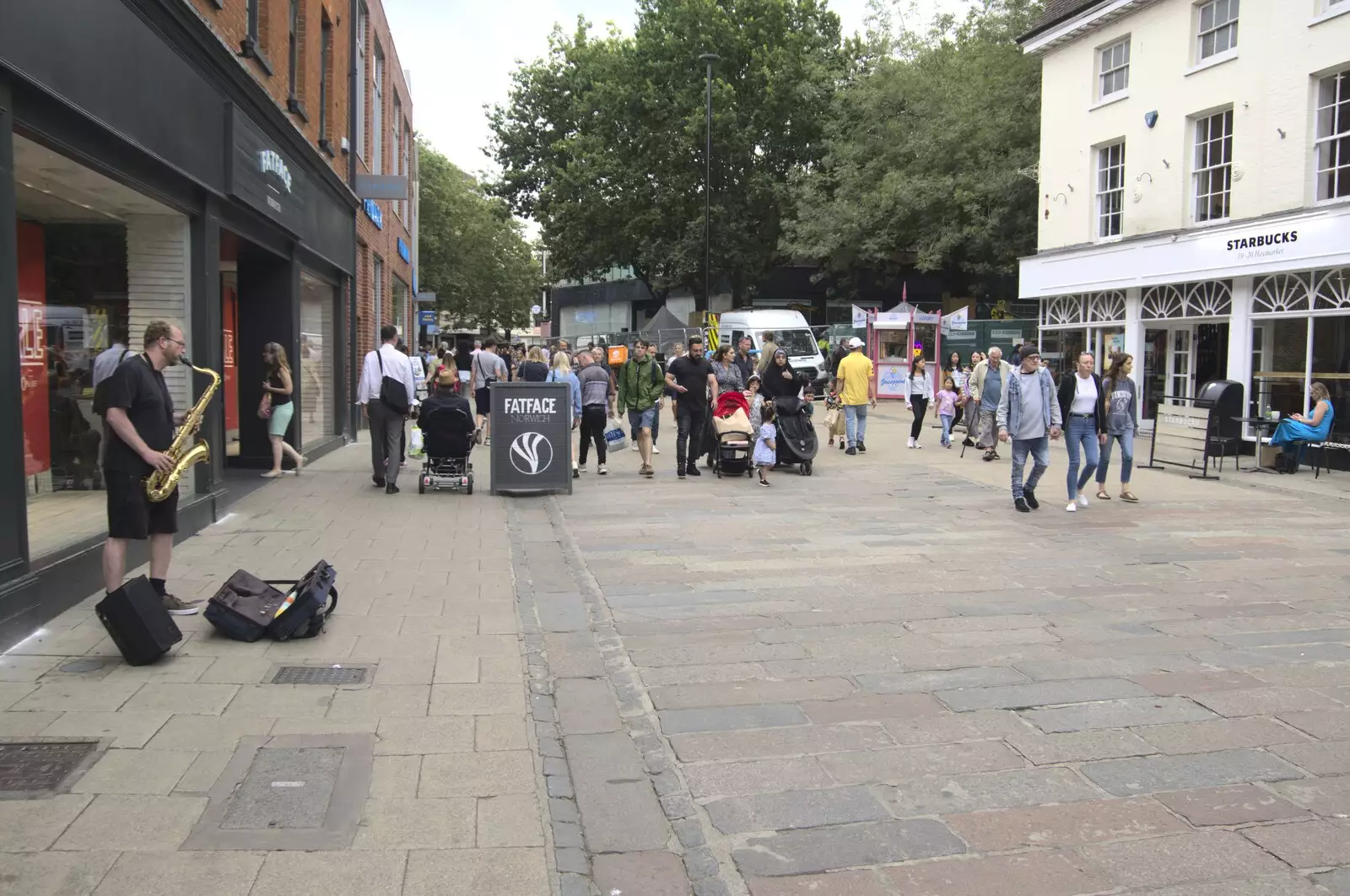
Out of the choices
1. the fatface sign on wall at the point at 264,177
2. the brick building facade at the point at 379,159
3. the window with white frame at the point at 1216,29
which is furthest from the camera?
the brick building facade at the point at 379,159

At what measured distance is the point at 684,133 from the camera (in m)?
38.4

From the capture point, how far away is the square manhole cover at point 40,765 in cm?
403

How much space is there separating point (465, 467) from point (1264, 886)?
10.1 metres

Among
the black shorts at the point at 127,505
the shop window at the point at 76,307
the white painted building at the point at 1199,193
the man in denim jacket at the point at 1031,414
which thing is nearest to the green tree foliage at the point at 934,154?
the white painted building at the point at 1199,193

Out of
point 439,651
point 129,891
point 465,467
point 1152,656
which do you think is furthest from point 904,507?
point 129,891

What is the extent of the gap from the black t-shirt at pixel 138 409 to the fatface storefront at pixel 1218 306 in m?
13.2

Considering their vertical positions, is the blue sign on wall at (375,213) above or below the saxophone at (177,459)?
above

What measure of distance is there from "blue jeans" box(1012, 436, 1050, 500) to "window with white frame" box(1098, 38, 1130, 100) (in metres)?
12.5

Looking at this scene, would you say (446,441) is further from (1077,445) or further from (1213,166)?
(1213,166)

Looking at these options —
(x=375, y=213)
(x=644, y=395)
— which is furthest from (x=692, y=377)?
(x=375, y=213)

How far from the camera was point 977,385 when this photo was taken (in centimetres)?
1823

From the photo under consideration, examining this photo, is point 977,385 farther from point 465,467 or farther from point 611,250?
point 611,250

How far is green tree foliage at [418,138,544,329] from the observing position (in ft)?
182

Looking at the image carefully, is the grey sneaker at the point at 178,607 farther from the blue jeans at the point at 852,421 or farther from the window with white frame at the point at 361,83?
the window with white frame at the point at 361,83
